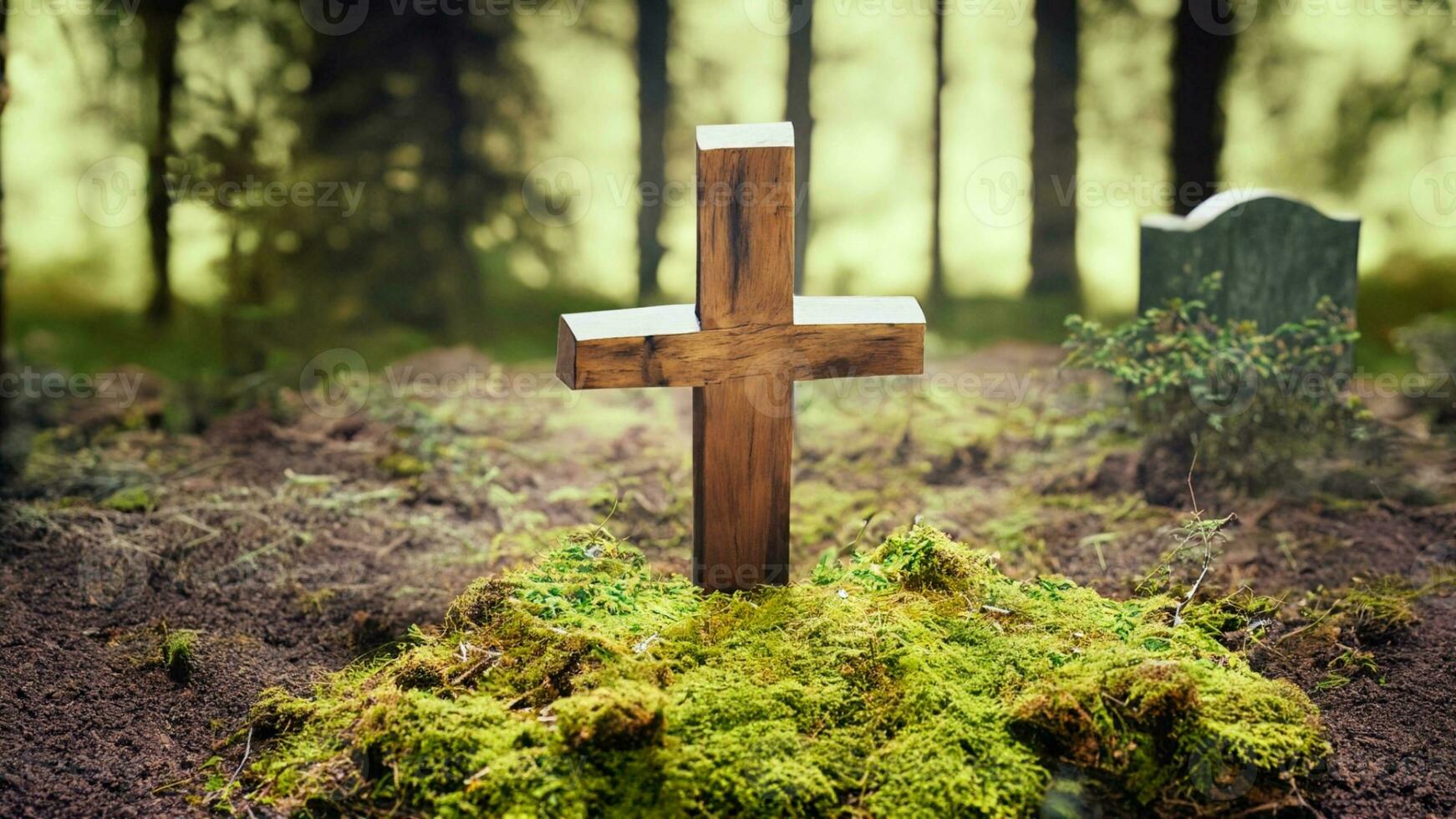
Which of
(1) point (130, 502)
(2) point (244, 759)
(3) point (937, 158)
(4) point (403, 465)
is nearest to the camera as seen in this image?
(2) point (244, 759)

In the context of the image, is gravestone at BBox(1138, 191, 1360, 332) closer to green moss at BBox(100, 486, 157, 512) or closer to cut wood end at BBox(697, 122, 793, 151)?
cut wood end at BBox(697, 122, 793, 151)

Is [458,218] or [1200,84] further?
[458,218]

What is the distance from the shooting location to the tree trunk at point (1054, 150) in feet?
33.4

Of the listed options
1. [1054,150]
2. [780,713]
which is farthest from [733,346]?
[1054,150]

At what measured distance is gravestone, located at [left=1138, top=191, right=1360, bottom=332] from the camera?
21.5ft

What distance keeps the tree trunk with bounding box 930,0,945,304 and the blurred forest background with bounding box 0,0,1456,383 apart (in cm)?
2

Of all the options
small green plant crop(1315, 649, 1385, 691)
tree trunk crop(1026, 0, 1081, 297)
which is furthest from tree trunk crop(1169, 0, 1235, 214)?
small green plant crop(1315, 649, 1385, 691)

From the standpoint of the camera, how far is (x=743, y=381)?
4.28 m

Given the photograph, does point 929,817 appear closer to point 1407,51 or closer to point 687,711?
point 687,711

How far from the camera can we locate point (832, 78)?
399 inches

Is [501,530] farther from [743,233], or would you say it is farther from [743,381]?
[743,233]

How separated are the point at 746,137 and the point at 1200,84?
7180 mm

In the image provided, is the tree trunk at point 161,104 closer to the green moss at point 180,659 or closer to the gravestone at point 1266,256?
the green moss at point 180,659

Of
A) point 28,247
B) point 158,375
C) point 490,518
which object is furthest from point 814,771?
point 28,247
